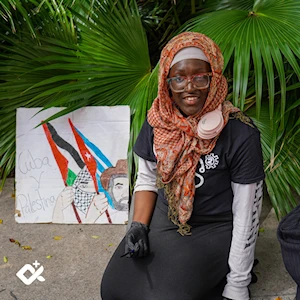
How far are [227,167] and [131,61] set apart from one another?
124 cm

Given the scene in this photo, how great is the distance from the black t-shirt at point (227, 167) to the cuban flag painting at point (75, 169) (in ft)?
3.66

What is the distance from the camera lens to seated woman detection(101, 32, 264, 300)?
6.77ft

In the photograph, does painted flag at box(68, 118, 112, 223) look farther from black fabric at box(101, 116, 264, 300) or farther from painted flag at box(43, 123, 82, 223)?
black fabric at box(101, 116, 264, 300)

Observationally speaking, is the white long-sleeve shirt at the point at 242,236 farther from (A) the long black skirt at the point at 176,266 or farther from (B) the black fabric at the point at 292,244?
(B) the black fabric at the point at 292,244

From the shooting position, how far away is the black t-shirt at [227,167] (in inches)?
81.5

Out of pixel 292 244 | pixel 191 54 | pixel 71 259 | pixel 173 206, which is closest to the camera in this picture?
pixel 292 244

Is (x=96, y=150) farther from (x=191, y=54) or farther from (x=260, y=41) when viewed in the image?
(x=191, y=54)

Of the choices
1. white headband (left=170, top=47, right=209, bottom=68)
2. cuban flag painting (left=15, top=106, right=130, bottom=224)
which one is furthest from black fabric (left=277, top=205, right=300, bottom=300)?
cuban flag painting (left=15, top=106, right=130, bottom=224)

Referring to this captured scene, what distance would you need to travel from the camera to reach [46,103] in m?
3.32

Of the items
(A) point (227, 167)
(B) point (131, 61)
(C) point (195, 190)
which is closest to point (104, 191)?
(B) point (131, 61)

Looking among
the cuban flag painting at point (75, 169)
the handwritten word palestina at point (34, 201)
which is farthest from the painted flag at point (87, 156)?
the handwritten word palestina at point (34, 201)

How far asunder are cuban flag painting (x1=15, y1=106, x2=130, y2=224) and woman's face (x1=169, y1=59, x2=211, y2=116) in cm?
115

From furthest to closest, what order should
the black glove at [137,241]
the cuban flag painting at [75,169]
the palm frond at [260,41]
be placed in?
the cuban flag painting at [75,169]
the palm frond at [260,41]
the black glove at [137,241]

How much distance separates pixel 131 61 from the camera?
3107mm
